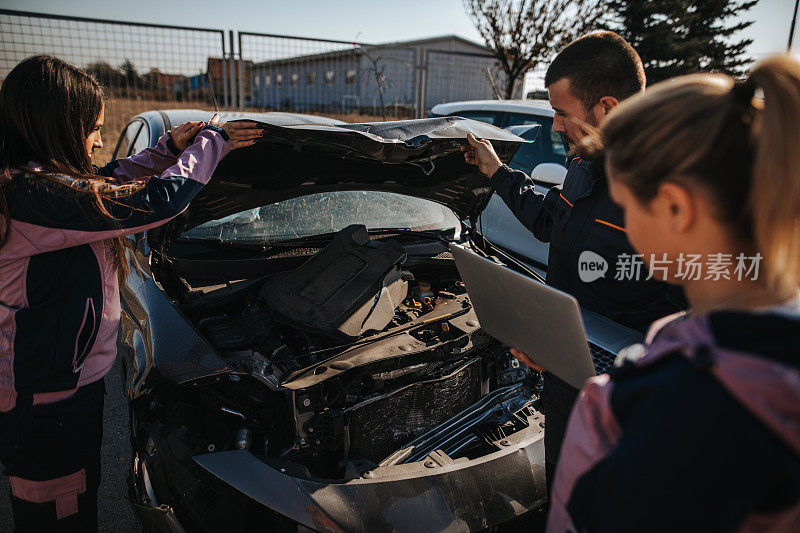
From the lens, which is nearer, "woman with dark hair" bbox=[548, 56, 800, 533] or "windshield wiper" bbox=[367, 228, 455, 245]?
"woman with dark hair" bbox=[548, 56, 800, 533]

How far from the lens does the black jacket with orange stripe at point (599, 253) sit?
4.90 feet

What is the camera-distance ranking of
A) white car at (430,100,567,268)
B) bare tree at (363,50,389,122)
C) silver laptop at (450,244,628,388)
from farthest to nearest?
bare tree at (363,50,389,122) < white car at (430,100,567,268) < silver laptop at (450,244,628,388)

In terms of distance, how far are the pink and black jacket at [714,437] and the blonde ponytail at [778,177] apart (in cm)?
7

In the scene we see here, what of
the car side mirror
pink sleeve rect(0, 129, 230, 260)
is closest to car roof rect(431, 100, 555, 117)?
the car side mirror

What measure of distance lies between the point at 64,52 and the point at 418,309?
684 centimetres

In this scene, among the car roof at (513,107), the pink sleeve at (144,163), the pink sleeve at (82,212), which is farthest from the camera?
the car roof at (513,107)

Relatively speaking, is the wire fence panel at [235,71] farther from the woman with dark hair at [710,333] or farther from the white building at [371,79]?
the woman with dark hair at [710,333]

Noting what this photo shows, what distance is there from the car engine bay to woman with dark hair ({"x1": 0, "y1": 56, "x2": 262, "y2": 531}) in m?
0.25

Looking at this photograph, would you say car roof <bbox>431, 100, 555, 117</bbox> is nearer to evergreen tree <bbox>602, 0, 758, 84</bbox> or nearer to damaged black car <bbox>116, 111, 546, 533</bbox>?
damaged black car <bbox>116, 111, 546, 533</bbox>

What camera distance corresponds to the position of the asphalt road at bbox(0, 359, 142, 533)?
218 centimetres

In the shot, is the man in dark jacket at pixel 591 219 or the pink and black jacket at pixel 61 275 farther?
the man in dark jacket at pixel 591 219

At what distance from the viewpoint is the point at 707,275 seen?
2.49ft

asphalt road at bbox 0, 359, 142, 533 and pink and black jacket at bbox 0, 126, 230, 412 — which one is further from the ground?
pink and black jacket at bbox 0, 126, 230, 412

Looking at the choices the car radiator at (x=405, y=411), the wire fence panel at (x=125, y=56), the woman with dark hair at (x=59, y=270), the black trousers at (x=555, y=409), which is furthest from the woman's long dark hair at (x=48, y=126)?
the wire fence panel at (x=125, y=56)
